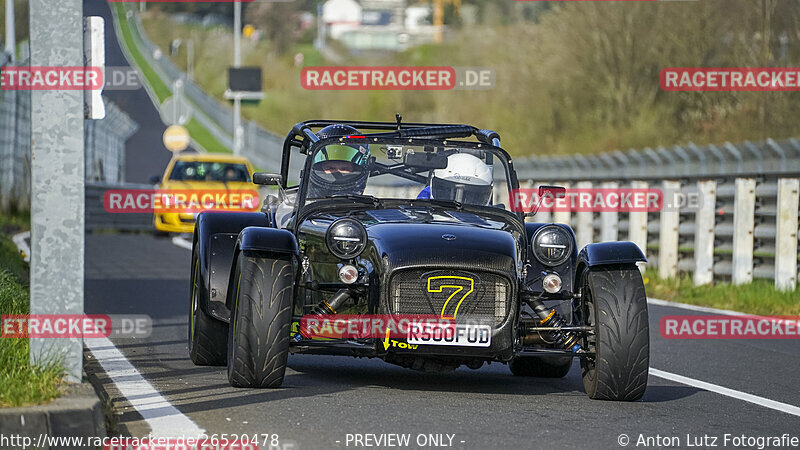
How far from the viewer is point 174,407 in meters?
7.74

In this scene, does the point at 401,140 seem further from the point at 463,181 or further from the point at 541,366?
the point at 541,366

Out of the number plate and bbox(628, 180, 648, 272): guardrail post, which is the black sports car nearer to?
the number plate

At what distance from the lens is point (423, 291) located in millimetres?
8461

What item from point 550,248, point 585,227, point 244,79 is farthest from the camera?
point 244,79

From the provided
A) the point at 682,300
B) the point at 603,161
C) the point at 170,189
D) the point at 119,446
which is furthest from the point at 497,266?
the point at 170,189

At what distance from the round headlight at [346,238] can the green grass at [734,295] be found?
799 centimetres

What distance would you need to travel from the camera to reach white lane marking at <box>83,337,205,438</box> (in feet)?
23.0

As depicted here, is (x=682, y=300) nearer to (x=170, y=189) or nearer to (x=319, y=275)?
(x=319, y=275)

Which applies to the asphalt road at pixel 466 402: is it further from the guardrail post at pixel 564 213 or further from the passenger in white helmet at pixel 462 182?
the guardrail post at pixel 564 213

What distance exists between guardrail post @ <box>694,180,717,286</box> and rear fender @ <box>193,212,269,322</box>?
369 inches

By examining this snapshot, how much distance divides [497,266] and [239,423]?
2001 millimetres

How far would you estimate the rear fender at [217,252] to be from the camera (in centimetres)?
967

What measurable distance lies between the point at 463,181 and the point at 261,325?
226cm

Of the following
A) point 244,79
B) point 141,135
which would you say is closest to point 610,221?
point 244,79
